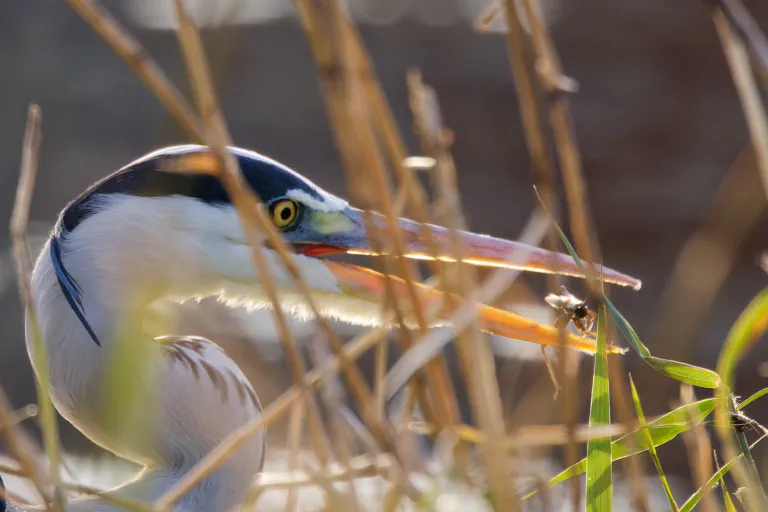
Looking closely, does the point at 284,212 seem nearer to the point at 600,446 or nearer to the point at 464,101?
the point at 600,446

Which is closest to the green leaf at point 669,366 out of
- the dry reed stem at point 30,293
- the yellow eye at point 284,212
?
the dry reed stem at point 30,293

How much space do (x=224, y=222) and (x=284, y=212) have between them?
0.27 feet

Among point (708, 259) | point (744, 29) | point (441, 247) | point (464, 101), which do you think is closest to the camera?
point (744, 29)

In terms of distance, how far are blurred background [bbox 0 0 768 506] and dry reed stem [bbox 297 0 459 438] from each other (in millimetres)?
3960

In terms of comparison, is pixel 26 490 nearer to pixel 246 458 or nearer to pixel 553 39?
pixel 246 458

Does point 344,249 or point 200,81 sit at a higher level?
point 200,81

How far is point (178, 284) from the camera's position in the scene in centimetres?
150

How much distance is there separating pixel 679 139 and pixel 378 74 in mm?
1503

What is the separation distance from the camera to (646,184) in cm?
513

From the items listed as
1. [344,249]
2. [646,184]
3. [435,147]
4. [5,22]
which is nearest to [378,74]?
[646,184]

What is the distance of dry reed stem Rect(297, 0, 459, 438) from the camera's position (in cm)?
89

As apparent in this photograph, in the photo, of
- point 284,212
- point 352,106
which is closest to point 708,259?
point 284,212

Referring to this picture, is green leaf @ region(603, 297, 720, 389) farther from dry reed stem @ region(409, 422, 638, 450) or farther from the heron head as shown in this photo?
the heron head

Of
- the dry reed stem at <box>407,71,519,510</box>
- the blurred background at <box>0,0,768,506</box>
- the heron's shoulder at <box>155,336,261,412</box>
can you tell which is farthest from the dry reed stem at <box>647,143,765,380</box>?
the dry reed stem at <box>407,71,519,510</box>
